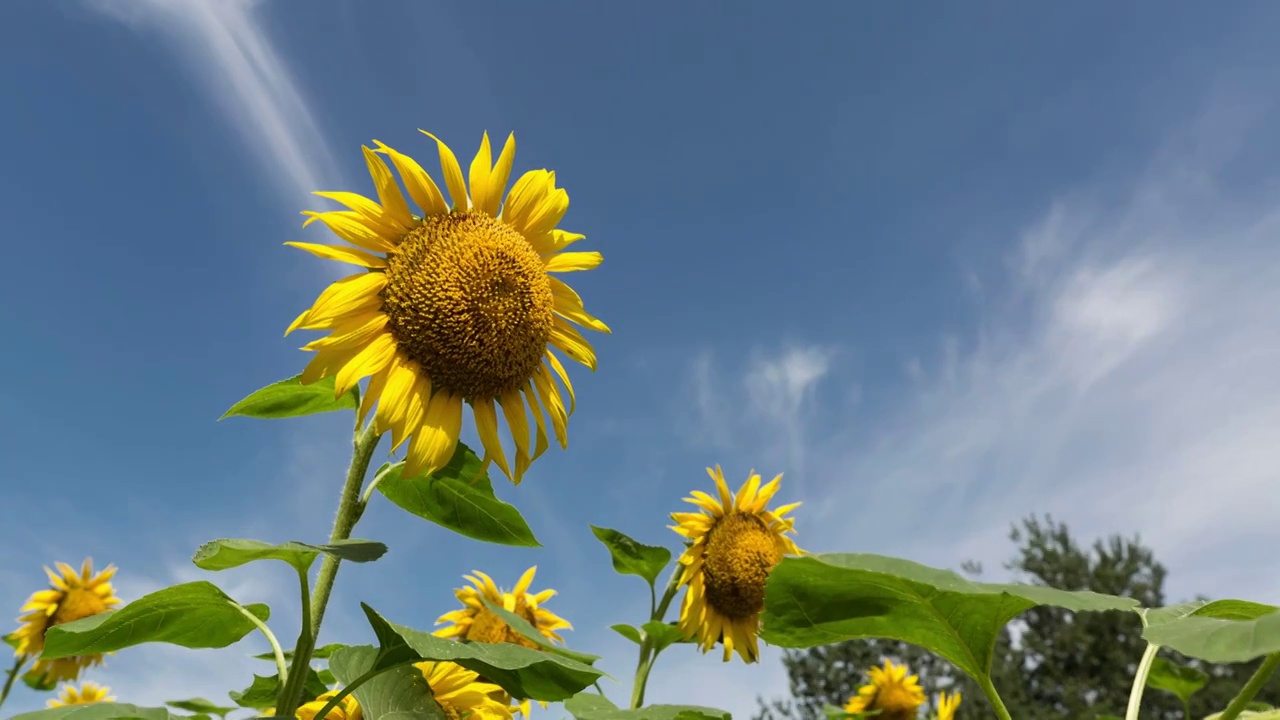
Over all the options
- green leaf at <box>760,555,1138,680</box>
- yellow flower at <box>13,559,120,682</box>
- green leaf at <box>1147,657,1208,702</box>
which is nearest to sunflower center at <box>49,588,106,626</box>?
yellow flower at <box>13,559,120,682</box>

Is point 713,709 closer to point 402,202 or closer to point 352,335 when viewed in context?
point 352,335

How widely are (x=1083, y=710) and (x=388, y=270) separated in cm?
3124

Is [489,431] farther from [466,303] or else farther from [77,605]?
[77,605]

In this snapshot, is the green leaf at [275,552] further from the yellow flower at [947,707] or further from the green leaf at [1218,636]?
the yellow flower at [947,707]

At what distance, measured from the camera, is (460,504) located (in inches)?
91.0

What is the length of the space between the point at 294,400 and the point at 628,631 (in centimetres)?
209

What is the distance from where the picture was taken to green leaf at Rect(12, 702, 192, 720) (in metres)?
1.44

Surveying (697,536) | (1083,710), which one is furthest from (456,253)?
(1083,710)

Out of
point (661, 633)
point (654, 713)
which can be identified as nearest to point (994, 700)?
point (654, 713)

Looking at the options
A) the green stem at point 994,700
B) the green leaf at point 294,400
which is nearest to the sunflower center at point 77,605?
the green leaf at point 294,400

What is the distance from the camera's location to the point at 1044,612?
30.9m

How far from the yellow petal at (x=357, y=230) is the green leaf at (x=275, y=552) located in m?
0.93

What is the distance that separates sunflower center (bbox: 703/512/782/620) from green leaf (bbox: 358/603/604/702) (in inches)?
113

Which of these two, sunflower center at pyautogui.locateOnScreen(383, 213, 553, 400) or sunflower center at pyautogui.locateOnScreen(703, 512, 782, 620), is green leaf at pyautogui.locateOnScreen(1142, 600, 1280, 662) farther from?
sunflower center at pyautogui.locateOnScreen(703, 512, 782, 620)
